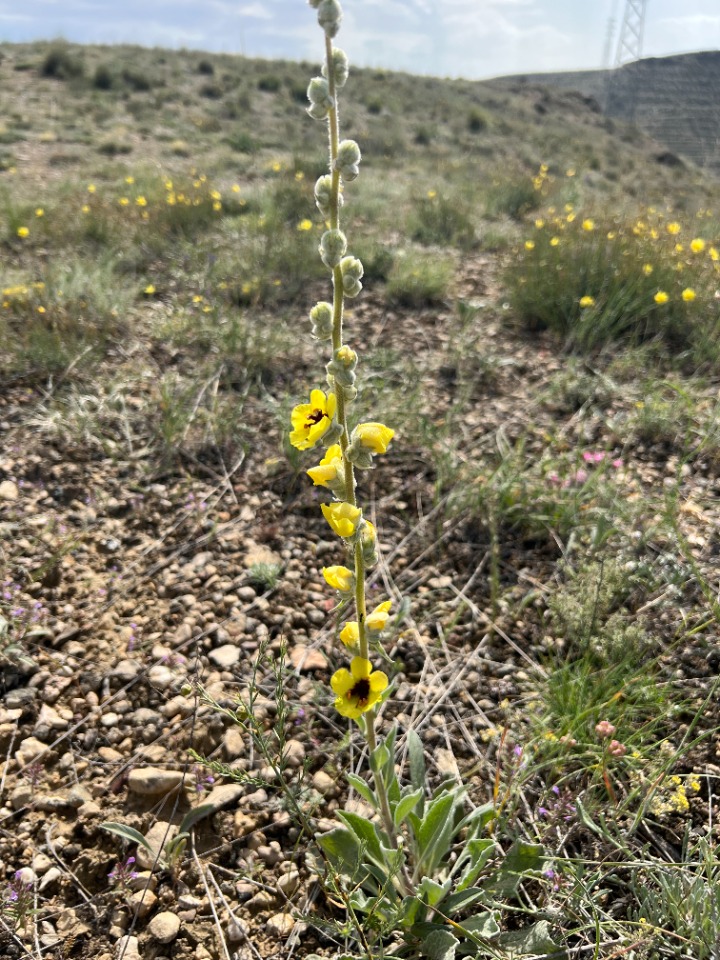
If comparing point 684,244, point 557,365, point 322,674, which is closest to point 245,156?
point 684,244

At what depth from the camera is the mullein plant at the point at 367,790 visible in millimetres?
1326

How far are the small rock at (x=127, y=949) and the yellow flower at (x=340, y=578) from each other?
117cm

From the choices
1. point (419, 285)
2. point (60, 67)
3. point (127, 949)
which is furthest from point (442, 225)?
point (60, 67)

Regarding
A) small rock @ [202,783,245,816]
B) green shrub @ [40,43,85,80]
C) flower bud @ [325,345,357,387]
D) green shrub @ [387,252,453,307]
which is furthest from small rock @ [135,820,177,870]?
green shrub @ [40,43,85,80]

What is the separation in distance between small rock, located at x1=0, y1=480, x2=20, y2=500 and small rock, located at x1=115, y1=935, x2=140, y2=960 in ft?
7.13

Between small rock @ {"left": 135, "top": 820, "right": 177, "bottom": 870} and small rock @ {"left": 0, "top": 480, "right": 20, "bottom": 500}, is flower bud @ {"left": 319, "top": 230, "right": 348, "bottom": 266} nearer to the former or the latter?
small rock @ {"left": 135, "top": 820, "right": 177, "bottom": 870}

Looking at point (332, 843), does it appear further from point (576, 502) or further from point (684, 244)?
point (684, 244)

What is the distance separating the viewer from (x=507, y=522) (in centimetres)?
302

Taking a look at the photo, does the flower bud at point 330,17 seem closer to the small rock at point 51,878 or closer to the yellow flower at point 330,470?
the yellow flower at point 330,470

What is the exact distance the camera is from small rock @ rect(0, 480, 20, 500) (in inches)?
121

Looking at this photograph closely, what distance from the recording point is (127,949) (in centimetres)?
164

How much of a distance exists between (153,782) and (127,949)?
1.50 feet

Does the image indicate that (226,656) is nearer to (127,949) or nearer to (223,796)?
(223,796)

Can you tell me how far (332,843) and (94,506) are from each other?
2.15 meters
